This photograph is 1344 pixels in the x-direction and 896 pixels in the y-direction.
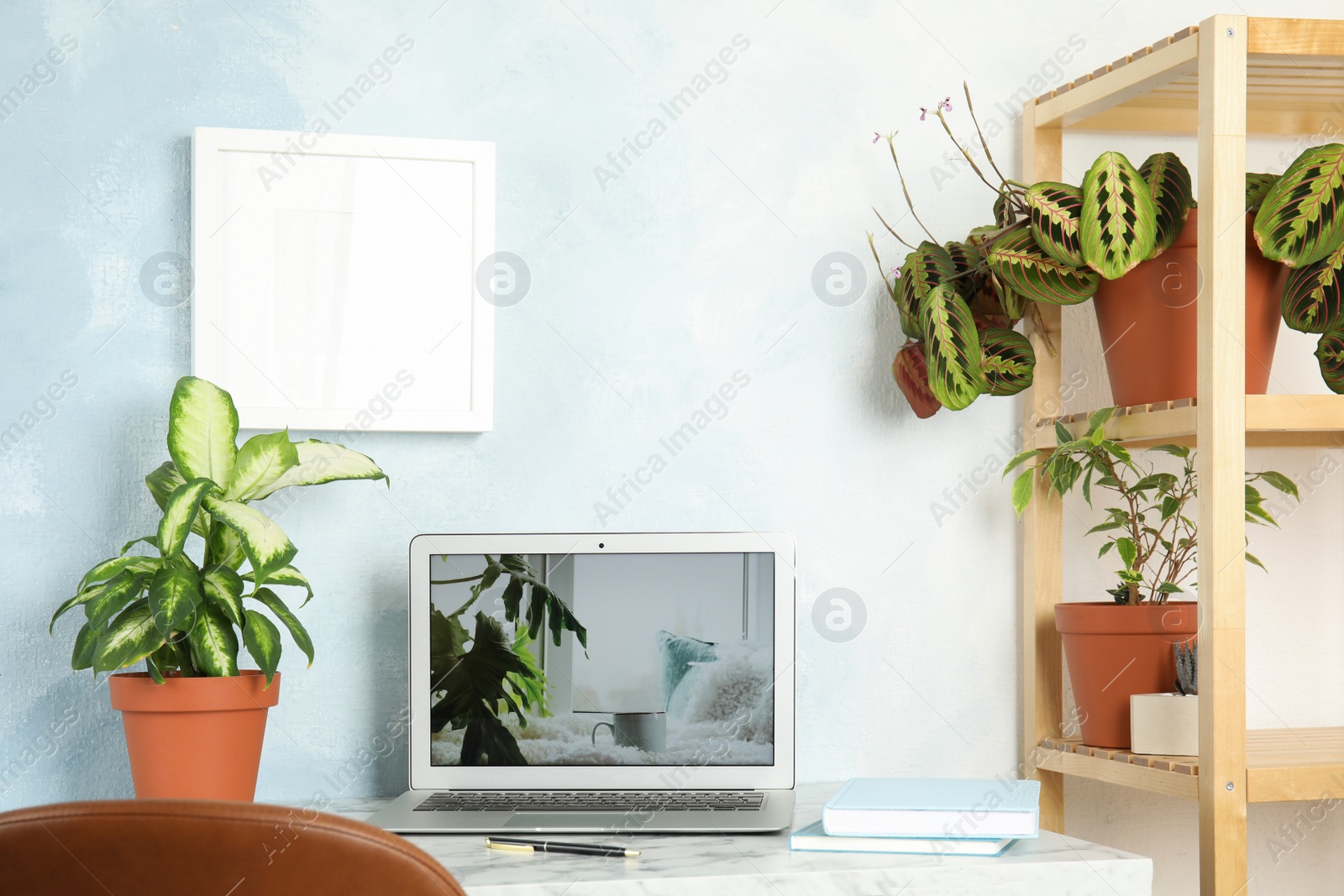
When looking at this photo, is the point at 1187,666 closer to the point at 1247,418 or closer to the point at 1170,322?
the point at 1247,418

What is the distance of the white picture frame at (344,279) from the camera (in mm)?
1280

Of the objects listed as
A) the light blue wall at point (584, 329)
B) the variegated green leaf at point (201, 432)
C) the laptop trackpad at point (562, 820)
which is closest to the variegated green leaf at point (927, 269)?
the light blue wall at point (584, 329)

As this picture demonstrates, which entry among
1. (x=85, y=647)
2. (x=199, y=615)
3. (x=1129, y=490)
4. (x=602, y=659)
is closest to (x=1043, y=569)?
(x=1129, y=490)

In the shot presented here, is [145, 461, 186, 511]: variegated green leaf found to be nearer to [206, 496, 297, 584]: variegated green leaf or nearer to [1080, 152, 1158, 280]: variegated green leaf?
[206, 496, 297, 584]: variegated green leaf

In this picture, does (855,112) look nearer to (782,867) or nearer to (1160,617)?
(1160,617)

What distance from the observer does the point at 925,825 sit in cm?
100

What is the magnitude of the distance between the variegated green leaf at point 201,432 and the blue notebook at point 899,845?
690 millimetres

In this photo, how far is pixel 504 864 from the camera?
3.12 ft

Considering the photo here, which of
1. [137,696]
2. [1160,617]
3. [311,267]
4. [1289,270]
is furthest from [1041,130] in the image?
[137,696]

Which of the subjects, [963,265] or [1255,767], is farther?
[963,265]

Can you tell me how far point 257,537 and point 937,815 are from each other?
0.70 metres

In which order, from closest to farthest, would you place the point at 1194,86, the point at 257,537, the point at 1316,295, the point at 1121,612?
the point at 257,537 → the point at 1316,295 → the point at 1121,612 → the point at 1194,86

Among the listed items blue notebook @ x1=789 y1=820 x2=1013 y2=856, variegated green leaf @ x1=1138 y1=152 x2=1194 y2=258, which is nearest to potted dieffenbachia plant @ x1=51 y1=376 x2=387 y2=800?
blue notebook @ x1=789 y1=820 x2=1013 y2=856

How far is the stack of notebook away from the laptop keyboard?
123mm
